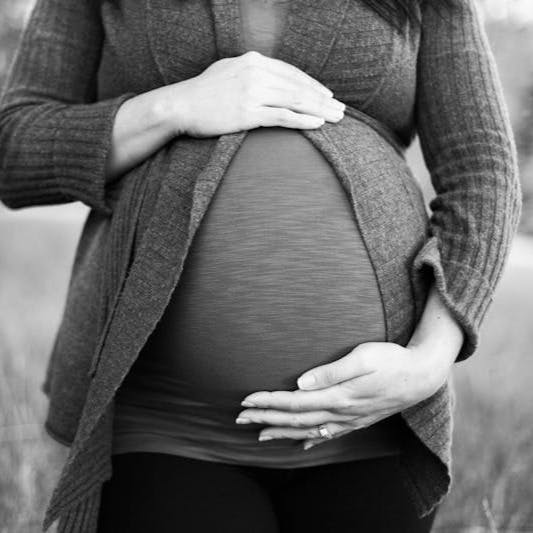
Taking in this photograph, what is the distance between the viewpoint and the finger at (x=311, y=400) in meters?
1.01

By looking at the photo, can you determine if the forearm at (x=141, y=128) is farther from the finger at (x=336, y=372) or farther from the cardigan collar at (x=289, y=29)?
the finger at (x=336, y=372)

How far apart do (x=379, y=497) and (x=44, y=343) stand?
2.29 meters

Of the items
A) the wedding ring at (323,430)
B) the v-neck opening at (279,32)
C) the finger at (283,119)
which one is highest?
the v-neck opening at (279,32)

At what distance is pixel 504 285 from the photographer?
4.79m

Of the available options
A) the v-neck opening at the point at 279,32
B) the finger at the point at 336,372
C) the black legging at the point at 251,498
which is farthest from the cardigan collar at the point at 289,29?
the black legging at the point at 251,498

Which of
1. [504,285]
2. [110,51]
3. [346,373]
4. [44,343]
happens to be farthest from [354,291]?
[504,285]

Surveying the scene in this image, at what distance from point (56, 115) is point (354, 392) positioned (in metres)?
0.63

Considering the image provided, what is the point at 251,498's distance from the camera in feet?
3.62

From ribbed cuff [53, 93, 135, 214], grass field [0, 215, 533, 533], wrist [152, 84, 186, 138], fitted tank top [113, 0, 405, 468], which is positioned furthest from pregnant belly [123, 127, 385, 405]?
grass field [0, 215, 533, 533]

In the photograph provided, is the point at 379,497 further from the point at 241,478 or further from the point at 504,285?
the point at 504,285

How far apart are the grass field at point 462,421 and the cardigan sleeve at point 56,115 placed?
3.40 ft

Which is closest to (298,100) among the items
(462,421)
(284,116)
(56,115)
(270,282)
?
Result: (284,116)

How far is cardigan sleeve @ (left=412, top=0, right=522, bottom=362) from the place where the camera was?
1096mm

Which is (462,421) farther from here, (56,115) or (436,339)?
(56,115)
